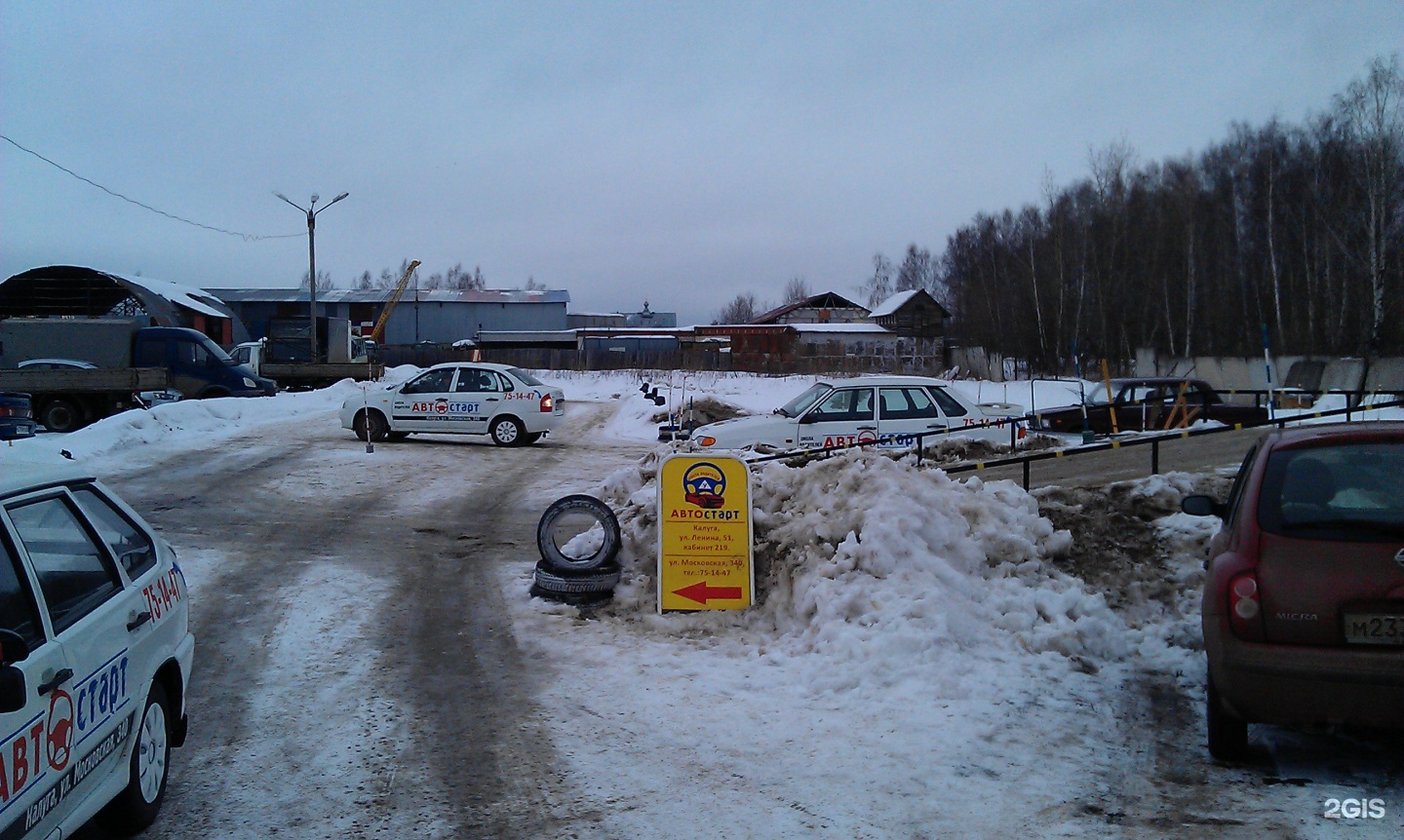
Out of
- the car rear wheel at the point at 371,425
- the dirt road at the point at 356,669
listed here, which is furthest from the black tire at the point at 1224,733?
the car rear wheel at the point at 371,425

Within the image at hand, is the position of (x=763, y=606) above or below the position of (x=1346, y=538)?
below

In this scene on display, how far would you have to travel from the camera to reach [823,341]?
2931 inches

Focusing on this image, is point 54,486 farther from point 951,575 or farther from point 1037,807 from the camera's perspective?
point 951,575

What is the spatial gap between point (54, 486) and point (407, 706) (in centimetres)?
241

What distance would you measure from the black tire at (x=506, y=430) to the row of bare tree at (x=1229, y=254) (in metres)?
31.7

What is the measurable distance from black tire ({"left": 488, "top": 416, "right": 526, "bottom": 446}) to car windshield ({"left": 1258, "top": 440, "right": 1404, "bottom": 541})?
1636 cm

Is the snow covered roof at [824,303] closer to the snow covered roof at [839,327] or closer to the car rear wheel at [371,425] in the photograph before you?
the snow covered roof at [839,327]

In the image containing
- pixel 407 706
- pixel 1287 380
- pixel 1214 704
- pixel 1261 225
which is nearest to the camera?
pixel 1214 704

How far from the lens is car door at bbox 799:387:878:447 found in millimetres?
13711

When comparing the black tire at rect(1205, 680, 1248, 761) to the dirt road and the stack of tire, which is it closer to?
the dirt road

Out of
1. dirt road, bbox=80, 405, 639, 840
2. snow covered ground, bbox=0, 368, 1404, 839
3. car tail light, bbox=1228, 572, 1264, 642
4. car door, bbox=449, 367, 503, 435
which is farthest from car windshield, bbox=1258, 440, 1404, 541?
car door, bbox=449, 367, 503, 435

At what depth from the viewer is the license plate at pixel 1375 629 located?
426 cm

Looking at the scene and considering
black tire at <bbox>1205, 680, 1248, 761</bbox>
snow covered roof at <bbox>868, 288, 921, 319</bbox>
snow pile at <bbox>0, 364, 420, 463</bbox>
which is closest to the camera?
black tire at <bbox>1205, 680, 1248, 761</bbox>

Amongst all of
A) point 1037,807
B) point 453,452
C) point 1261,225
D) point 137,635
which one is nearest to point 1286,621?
point 1037,807
